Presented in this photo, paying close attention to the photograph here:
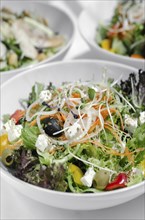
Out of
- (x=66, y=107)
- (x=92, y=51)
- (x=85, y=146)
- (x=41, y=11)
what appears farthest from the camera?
(x=41, y=11)

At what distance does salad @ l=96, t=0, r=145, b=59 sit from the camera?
242 cm

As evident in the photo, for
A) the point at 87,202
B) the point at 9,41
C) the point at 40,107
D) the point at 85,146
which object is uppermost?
the point at 9,41

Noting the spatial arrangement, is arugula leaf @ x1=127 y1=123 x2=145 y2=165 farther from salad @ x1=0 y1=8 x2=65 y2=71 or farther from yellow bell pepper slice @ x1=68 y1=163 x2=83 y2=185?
salad @ x1=0 y1=8 x2=65 y2=71

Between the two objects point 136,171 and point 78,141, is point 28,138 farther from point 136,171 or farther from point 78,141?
point 136,171

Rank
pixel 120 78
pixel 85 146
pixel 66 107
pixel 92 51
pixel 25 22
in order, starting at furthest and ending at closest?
pixel 25 22 < pixel 92 51 < pixel 120 78 < pixel 66 107 < pixel 85 146

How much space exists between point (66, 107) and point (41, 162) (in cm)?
28

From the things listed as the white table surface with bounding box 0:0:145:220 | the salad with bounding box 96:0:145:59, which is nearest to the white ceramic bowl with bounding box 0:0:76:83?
the salad with bounding box 96:0:145:59

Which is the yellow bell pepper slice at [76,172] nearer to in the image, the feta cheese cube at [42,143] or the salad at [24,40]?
the feta cheese cube at [42,143]

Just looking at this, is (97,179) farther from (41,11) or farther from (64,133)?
(41,11)

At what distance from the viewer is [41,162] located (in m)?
1.57

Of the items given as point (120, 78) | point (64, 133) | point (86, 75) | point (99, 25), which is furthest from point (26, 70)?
point (99, 25)

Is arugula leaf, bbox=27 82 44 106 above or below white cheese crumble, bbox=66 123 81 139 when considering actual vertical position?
above

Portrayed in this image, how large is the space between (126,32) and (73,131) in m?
1.06

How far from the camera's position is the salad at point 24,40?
2416 millimetres
